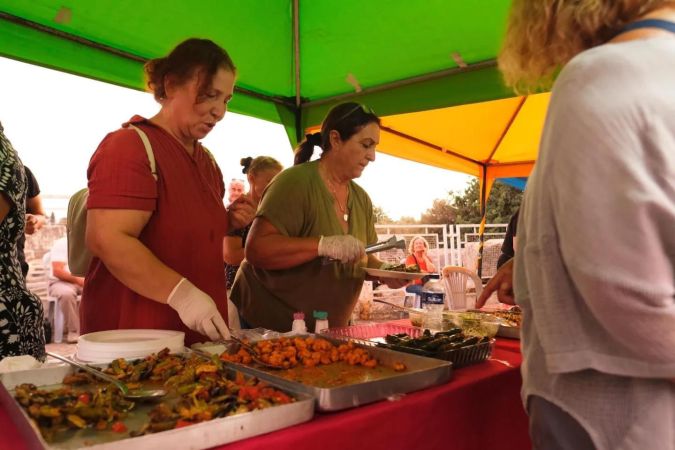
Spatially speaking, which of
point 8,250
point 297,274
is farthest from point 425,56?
point 8,250

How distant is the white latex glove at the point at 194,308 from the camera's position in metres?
1.50

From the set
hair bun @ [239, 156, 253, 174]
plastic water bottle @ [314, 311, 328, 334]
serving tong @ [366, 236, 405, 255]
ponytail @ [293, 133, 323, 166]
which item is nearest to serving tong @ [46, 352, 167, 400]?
plastic water bottle @ [314, 311, 328, 334]

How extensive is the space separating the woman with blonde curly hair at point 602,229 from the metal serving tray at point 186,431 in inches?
17.5

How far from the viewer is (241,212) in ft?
6.40

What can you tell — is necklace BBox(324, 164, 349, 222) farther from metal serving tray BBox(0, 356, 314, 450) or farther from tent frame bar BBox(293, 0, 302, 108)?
metal serving tray BBox(0, 356, 314, 450)

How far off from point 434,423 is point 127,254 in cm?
96

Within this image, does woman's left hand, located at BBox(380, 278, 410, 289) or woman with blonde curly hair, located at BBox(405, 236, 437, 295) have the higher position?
woman with blonde curly hair, located at BBox(405, 236, 437, 295)

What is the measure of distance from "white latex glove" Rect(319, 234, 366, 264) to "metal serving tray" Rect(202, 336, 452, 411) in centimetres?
70

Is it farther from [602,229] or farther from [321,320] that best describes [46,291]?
[602,229]

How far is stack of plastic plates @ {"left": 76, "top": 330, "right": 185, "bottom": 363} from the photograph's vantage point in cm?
130

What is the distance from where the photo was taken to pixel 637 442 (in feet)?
2.57

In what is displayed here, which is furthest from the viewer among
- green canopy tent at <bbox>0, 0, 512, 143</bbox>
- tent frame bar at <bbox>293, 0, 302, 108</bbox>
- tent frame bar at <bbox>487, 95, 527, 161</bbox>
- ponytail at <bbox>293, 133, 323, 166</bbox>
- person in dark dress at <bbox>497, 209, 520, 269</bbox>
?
tent frame bar at <bbox>487, 95, 527, 161</bbox>

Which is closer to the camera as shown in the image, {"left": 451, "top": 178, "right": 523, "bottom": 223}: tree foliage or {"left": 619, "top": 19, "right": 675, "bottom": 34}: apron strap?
{"left": 619, "top": 19, "right": 675, "bottom": 34}: apron strap

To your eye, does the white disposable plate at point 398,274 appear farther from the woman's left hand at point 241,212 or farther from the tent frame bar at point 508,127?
the tent frame bar at point 508,127
